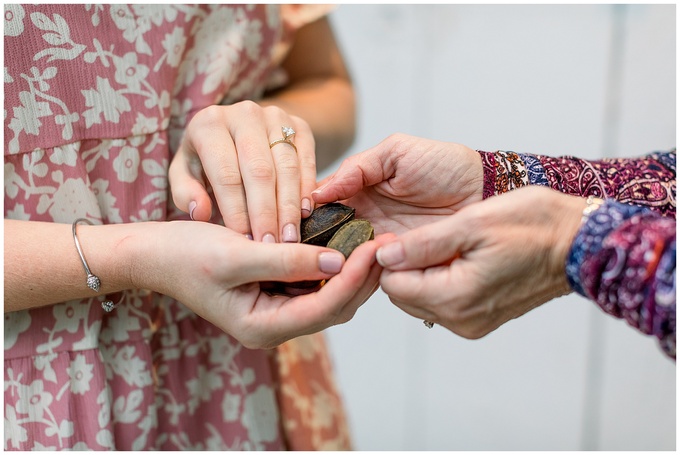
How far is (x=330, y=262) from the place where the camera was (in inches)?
27.9

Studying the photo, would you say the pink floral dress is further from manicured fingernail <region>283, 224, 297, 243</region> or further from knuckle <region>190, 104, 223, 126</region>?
manicured fingernail <region>283, 224, 297, 243</region>

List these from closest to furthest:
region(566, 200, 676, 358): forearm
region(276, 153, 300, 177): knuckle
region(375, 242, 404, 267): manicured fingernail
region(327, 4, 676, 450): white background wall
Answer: region(566, 200, 676, 358): forearm → region(375, 242, 404, 267): manicured fingernail → region(276, 153, 300, 177): knuckle → region(327, 4, 676, 450): white background wall

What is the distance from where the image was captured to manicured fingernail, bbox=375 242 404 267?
0.70 meters

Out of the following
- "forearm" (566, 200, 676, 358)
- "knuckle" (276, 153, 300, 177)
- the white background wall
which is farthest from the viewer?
the white background wall

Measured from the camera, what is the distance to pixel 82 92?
0.78 meters

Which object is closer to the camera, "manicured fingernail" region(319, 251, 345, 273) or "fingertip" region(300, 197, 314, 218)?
"manicured fingernail" region(319, 251, 345, 273)

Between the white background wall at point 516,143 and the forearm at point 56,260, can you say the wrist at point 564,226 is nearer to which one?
the forearm at point 56,260

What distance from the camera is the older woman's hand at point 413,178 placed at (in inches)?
33.2

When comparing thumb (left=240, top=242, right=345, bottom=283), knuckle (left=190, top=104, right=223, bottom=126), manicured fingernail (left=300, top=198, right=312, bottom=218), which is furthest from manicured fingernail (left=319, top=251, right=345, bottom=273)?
knuckle (left=190, top=104, right=223, bottom=126)

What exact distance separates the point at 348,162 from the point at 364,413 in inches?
58.0

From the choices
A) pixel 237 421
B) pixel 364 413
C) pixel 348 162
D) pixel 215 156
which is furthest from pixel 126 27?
pixel 364 413

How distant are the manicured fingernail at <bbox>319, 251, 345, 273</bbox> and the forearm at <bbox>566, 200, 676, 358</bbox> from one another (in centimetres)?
25

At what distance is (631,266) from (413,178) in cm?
33

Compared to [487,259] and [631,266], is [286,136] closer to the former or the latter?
[487,259]
